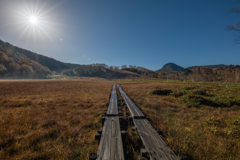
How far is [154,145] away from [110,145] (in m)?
1.50

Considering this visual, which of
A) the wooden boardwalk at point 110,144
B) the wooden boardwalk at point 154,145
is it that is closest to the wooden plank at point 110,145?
the wooden boardwalk at point 110,144

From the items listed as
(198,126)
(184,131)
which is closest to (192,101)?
(198,126)

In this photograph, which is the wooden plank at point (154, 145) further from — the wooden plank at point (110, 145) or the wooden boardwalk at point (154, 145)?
the wooden plank at point (110, 145)

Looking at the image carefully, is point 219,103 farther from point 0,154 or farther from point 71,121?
point 0,154

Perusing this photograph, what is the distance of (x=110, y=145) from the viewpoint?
113 inches

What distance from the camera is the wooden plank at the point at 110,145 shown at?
247cm

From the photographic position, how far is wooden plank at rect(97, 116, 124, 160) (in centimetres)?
247

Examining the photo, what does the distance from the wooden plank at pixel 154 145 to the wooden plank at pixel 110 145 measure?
899 mm

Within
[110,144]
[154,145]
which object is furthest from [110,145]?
[154,145]

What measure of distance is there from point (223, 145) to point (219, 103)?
23.5 ft

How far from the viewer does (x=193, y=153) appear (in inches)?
112

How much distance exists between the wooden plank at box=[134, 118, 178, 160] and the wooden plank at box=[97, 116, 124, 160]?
90 cm

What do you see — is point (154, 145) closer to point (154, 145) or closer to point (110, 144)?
point (154, 145)

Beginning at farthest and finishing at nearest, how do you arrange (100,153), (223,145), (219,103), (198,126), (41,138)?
(219,103)
(198,126)
(41,138)
(223,145)
(100,153)
